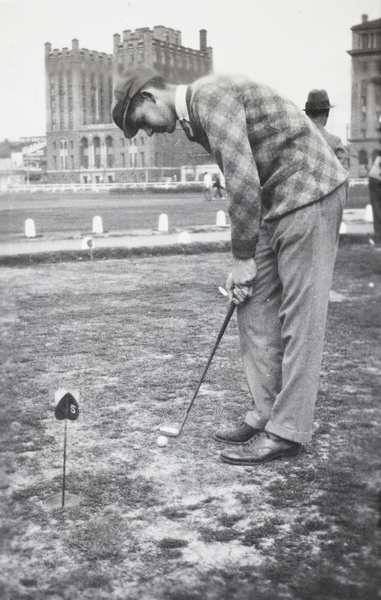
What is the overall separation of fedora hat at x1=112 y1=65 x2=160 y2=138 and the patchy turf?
Result: 4.99 ft

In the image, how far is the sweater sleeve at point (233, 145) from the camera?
2.89 metres

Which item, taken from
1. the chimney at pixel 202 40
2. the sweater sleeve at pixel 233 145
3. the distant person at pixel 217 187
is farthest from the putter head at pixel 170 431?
the distant person at pixel 217 187

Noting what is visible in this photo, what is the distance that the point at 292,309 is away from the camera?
3096mm

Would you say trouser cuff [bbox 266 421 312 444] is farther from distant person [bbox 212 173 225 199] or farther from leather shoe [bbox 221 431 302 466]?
distant person [bbox 212 173 225 199]

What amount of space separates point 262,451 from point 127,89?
1.68 m

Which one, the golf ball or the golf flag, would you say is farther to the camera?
the golf ball

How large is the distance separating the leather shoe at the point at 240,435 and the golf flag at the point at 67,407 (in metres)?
0.86

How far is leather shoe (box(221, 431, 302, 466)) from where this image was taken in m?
3.15

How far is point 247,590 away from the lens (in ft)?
7.14

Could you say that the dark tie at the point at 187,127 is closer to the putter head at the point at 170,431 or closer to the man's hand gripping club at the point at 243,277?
the man's hand gripping club at the point at 243,277

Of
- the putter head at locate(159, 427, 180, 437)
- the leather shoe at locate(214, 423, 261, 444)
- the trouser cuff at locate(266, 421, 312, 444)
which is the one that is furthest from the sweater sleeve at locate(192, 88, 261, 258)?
the putter head at locate(159, 427, 180, 437)

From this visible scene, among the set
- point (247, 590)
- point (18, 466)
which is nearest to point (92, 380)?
point (18, 466)

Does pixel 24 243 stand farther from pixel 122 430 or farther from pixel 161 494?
pixel 161 494

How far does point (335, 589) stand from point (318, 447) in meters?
1.27
